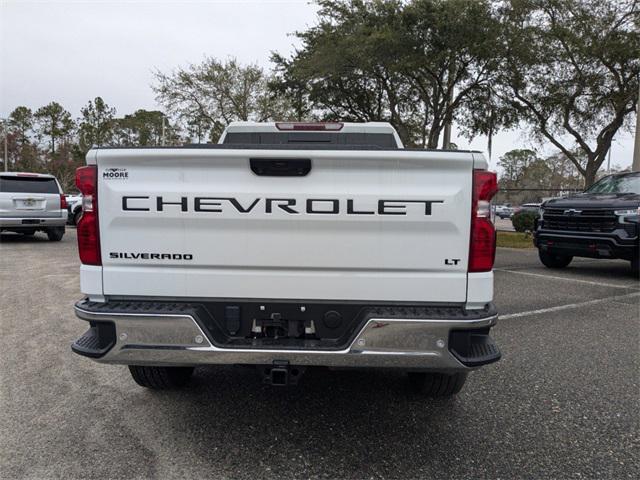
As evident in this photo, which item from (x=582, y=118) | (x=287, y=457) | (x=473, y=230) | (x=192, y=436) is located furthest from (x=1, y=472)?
(x=582, y=118)

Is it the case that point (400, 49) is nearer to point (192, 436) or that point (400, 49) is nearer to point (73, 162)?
point (192, 436)

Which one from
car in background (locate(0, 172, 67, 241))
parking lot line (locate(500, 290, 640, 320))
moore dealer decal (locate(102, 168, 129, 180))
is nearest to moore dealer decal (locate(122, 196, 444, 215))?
moore dealer decal (locate(102, 168, 129, 180))

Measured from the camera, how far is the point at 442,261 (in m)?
2.61

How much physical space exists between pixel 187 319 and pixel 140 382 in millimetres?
1286

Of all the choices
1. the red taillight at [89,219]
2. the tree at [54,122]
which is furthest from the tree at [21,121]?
the red taillight at [89,219]

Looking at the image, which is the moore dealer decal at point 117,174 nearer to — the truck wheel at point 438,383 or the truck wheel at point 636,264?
the truck wheel at point 438,383

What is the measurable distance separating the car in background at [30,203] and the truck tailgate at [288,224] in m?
11.9

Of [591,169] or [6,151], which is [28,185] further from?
[6,151]

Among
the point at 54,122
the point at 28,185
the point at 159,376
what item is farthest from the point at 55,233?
the point at 54,122

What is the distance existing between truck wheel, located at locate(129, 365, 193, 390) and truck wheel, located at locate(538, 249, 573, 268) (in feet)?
27.6

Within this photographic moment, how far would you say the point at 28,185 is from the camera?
12930 millimetres

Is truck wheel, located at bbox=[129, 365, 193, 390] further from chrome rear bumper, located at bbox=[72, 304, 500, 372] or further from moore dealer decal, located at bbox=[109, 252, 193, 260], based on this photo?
moore dealer decal, located at bbox=[109, 252, 193, 260]

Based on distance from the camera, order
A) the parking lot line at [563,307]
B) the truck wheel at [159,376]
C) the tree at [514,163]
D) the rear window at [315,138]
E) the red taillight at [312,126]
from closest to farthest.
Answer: the truck wheel at [159,376] < the red taillight at [312,126] < the rear window at [315,138] < the parking lot line at [563,307] < the tree at [514,163]

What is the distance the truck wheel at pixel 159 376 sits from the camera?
3.43m
